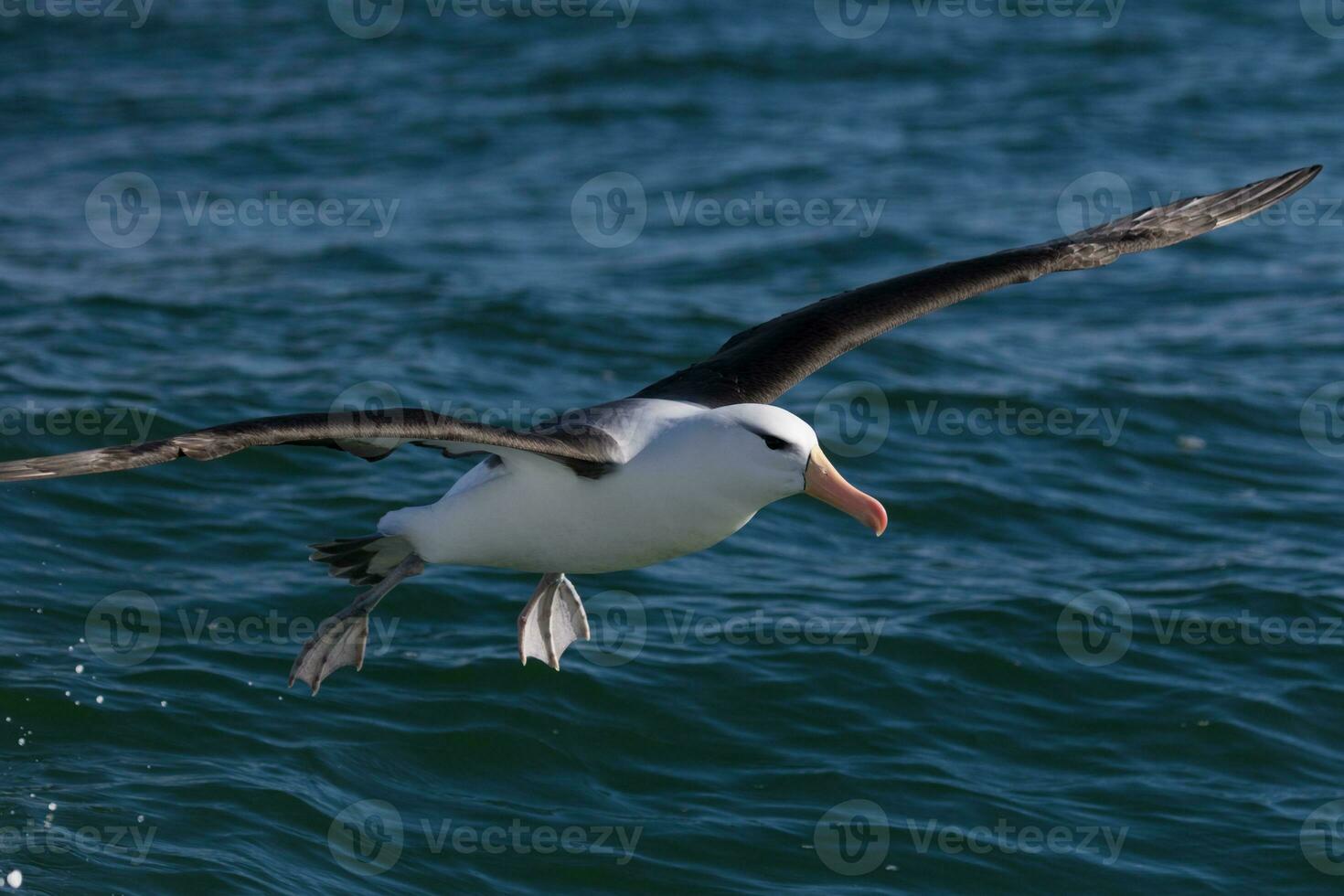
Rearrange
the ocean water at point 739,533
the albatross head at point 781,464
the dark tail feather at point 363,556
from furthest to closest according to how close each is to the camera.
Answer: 1. the ocean water at point 739,533
2. the dark tail feather at point 363,556
3. the albatross head at point 781,464

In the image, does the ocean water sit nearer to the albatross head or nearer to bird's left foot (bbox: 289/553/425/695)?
bird's left foot (bbox: 289/553/425/695)

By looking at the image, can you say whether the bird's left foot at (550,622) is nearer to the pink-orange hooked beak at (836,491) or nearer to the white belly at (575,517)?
the white belly at (575,517)

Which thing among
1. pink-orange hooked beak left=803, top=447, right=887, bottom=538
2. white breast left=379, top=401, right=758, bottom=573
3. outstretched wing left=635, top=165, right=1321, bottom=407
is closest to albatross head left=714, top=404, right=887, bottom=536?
pink-orange hooked beak left=803, top=447, right=887, bottom=538

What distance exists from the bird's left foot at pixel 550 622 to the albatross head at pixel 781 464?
5.93 ft

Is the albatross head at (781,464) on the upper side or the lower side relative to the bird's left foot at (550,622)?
upper

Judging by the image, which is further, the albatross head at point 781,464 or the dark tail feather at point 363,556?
the dark tail feather at point 363,556

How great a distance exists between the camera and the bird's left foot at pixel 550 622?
9203 mm

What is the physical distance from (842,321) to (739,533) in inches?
128

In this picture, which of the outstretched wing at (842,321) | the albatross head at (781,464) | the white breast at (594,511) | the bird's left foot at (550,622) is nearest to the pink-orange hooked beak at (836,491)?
the albatross head at (781,464)

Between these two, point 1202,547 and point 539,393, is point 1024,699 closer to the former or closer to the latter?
point 1202,547

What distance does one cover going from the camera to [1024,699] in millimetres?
10078

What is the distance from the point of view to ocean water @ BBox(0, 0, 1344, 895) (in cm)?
877

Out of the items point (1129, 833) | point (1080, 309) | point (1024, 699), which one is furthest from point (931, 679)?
point (1080, 309)

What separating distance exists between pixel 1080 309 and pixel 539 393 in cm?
548
